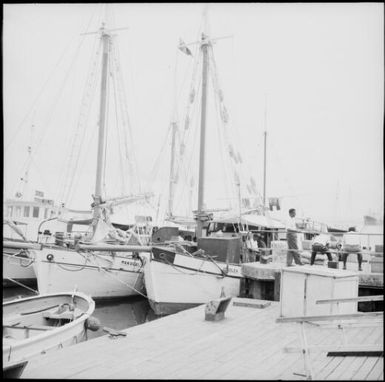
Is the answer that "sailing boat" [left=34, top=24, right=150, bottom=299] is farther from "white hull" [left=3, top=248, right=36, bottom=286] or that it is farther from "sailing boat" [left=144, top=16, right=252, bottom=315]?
"white hull" [left=3, top=248, right=36, bottom=286]

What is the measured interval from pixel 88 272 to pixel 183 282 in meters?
5.19

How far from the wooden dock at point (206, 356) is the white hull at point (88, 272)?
965 cm

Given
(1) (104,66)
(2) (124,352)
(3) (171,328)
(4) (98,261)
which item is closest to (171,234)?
(4) (98,261)

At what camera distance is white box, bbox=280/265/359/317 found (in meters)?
7.88

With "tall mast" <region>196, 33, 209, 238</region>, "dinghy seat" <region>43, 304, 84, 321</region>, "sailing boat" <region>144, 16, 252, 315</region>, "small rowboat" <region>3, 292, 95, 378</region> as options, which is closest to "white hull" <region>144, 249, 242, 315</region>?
"sailing boat" <region>144, 16, 252, 315</region>

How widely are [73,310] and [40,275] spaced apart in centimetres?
760

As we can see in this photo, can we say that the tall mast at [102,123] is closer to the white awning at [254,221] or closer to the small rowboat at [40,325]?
the white awning at [254,221]

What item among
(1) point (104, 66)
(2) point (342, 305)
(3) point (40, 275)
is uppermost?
(1) point (104, 66)

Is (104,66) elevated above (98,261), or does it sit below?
above

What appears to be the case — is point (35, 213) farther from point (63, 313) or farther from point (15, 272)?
point (63, 313)

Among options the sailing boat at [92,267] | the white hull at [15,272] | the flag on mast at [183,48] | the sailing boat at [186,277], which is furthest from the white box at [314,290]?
the white hull at [15,272]

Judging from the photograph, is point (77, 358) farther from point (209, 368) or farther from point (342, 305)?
point (342, 305)

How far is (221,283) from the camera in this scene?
1449 cm

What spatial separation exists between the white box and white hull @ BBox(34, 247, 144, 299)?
32.1 ft
